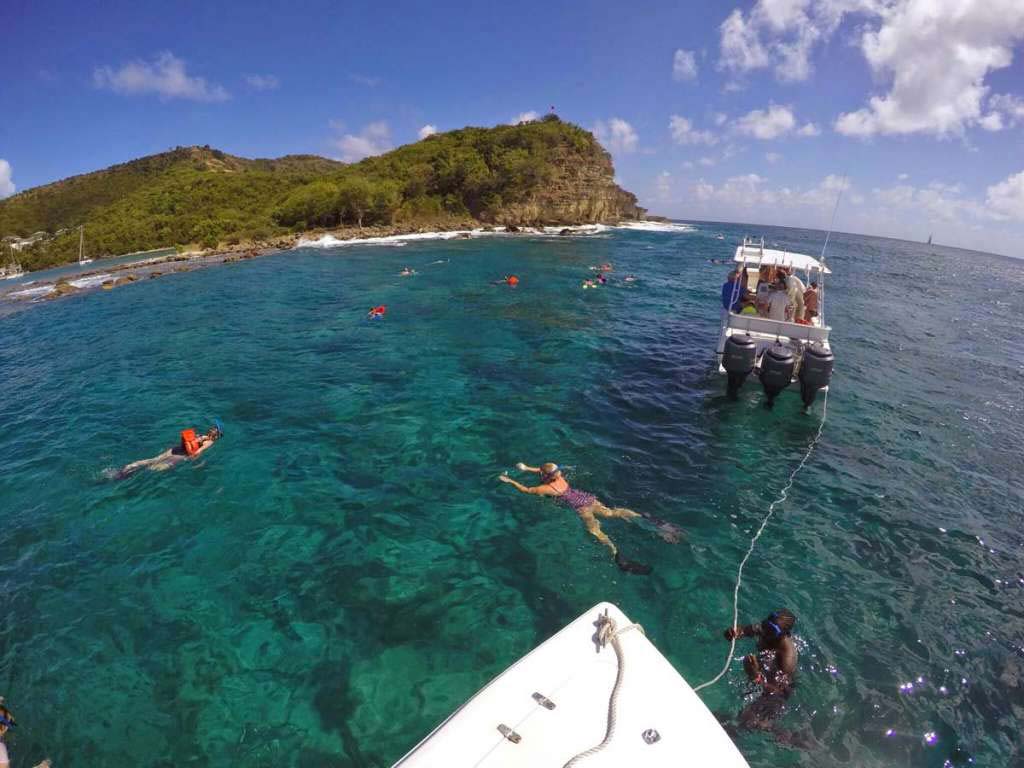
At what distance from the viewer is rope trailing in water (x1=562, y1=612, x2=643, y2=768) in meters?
3.45

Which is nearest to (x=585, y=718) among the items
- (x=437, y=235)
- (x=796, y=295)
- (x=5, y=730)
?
(x=5, y=730)

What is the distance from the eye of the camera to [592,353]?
57.9 feet

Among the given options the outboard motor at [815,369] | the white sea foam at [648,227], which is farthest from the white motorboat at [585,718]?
the white sea foam at [648,227]

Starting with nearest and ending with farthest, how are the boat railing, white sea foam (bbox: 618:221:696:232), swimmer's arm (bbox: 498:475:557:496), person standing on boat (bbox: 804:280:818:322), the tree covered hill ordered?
1. swimmer's arm (bbox: 498:475:557:496)
2. the boat railing
3. person standing on boat (bbox: 804:280:818:322)
4. the tree covered hill
5. white sea foam (bbox: 618:221:696:232)

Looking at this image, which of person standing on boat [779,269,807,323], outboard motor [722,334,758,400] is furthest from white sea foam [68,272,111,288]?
person standing on boat [779,269,807,323]

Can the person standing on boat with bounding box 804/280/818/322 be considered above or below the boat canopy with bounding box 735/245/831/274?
below

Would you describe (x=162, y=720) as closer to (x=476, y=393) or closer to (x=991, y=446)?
(x=476, y=393)

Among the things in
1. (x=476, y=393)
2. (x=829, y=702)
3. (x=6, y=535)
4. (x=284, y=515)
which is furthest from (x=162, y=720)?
(x=476, y=393)

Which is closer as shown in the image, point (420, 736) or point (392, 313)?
point (420, 736)

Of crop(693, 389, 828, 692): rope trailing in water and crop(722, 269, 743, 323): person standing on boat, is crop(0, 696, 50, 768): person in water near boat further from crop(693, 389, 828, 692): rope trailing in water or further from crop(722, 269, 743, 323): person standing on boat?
crop(722, 269, 743, 323): person standing on boat

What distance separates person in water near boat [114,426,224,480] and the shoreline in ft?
103

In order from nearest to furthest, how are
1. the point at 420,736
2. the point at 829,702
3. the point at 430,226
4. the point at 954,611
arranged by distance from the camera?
1. the point at 420,736
2. the point at 829,702
3. the point at 954,611
4. the point at 430,226

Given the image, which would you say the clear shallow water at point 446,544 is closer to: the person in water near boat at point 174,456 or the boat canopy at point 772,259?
the person in water near boat at point 174,456

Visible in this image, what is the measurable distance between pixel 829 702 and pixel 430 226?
71504 millimetres
